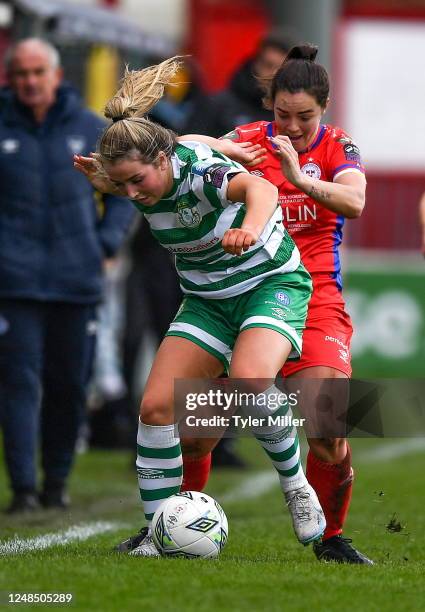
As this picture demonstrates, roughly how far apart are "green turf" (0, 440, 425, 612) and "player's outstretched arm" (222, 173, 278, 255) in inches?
49.8

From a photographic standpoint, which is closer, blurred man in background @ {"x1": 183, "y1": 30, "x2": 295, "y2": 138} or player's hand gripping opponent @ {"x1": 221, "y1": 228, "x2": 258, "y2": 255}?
player's hand gripping opponent @ {"x1": 221, "y1": 228, "x2": 258, "y2": 255}

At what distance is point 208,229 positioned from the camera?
6324 millimetres

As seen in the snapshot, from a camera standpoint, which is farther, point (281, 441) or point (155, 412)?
point (281, 441)

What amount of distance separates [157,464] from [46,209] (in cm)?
289

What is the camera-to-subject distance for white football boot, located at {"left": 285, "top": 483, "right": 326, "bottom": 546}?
6352mm

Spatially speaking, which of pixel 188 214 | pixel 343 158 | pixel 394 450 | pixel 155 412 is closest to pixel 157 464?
pixel 155 412

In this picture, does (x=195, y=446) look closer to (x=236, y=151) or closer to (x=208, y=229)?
(x=208, y=229)

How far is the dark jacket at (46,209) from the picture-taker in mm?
8789

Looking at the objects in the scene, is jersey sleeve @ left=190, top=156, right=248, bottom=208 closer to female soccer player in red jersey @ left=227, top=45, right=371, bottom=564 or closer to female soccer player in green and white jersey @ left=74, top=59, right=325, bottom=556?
female soccer player in green and white jersey @ left=74, top=59, right=325, bottom=556

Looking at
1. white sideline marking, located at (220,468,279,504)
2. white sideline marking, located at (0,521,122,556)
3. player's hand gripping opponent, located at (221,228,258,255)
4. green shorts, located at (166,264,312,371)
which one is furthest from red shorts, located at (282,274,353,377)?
white sideline marking, located at (220,468,279,504)

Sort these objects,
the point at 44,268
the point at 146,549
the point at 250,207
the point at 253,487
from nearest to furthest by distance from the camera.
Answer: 1. the point at 250,207
2. the point at 146,549
3. the point at 44,268
4. the point at 253,487

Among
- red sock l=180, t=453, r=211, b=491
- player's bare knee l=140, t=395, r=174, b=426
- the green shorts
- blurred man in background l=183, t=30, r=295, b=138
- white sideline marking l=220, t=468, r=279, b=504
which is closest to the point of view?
player's bare knee l=140, t=395, r=174, b=426
